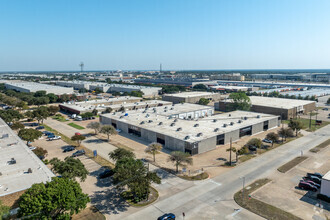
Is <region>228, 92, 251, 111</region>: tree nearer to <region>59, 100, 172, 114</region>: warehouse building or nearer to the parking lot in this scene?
<region>59, 100, 172, 114</region>: warehouse building

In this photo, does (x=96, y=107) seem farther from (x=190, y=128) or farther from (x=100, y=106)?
(x=190, y=128)

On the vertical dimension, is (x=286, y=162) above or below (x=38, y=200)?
below

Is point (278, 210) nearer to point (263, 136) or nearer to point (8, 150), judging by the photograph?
point (263, 136)

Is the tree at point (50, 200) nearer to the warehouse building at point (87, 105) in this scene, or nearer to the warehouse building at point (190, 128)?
the warehouse building at point (190, 128)

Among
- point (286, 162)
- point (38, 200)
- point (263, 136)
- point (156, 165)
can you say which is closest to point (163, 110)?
point (263, 136)

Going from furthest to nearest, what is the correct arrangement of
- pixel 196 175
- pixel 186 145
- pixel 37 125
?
pixel 37 125, pixel 186 145, pixel 196 175

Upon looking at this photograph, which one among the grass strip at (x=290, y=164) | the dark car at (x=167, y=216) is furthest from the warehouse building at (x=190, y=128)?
the dark car at (x=167, y=216)


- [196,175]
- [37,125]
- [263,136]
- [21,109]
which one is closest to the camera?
[196,175]

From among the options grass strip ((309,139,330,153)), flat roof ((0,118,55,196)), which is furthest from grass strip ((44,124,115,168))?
grass strip ((309,139,330,153))
